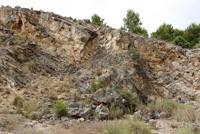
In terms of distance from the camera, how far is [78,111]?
558 cm

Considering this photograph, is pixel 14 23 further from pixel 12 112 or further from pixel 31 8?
pixel 12 112

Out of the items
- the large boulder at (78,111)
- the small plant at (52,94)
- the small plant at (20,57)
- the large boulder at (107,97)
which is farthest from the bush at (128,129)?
the small plant at (20,57)

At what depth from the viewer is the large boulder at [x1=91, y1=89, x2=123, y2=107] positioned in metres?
6.33

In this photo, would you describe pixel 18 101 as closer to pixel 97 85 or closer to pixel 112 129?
pixel 97 85

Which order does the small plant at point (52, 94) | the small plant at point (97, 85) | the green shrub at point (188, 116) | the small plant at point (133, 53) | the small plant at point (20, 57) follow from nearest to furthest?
the green shrub at point (188, 116) → the small plant at point (52, 94) → the small plant at point (97, 85) → the small plant at point (20, 57) → the small plant at point (133, 53)

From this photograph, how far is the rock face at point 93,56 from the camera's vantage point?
27.3 ft

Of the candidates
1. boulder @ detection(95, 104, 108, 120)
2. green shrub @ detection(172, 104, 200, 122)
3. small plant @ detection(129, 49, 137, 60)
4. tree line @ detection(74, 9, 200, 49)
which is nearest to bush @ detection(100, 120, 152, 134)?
boulder @ detection(95, 104, 108, 120)

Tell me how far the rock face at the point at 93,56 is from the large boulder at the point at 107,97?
106cm

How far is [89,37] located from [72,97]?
15.8 feet

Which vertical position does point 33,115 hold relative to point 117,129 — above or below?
above

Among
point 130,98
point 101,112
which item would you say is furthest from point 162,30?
point 101,112

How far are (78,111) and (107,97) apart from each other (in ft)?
4.73

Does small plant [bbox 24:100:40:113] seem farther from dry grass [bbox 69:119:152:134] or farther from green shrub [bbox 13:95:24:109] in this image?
dry grass [bbox 69:119:152:134]

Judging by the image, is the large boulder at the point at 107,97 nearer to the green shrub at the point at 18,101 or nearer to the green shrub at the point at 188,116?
the green shrub at the point at 188,116
